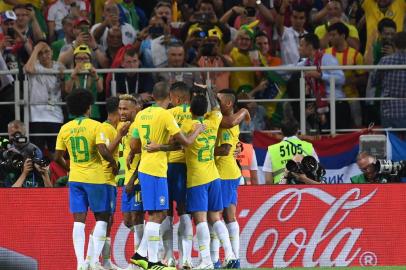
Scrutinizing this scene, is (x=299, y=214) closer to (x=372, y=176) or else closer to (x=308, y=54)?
(x=372, y=176)

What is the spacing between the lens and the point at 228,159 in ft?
61.8

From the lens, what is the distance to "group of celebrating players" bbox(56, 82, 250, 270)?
1734 cm

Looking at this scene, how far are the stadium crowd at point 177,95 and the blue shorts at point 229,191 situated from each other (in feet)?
0.07

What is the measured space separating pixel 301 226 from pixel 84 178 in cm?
347

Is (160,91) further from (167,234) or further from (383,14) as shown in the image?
(383,14)

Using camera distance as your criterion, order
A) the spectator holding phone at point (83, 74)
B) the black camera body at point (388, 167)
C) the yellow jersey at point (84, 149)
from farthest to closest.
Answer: the spectator holding phone at point (83, 74)
the black camera body at point (388, 167)
the yellow jersey at point (84, 149)

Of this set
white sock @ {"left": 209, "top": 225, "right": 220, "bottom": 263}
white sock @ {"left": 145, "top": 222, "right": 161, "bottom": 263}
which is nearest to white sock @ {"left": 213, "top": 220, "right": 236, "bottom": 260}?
white sock @ {"left": 209, "top": 225, "right": 220, "bottom": 263}

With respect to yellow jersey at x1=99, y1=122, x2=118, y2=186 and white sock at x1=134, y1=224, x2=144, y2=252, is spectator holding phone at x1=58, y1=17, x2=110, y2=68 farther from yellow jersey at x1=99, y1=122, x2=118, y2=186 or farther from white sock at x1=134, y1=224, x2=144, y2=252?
white sock at x1=134, y1=224, x2=144, y2=252

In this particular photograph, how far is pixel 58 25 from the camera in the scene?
24062 mm

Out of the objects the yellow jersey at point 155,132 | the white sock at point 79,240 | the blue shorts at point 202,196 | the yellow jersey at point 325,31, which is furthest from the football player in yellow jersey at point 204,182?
the yellow jersey at point 325,31

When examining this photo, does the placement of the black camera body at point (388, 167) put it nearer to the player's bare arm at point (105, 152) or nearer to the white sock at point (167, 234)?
the white sock at point (167, 234)

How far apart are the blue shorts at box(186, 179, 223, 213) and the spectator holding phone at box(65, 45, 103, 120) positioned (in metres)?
4.59

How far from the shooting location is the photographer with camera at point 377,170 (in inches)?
813

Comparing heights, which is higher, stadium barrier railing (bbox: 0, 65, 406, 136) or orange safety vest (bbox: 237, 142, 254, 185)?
stadium barrier railing (bbox: 0, 65, 406, 136)
